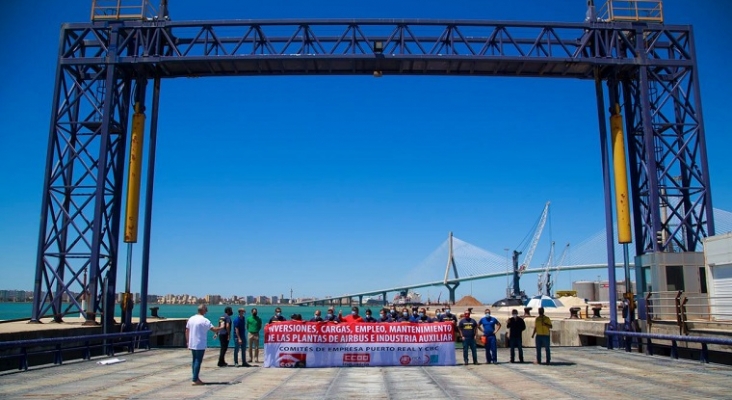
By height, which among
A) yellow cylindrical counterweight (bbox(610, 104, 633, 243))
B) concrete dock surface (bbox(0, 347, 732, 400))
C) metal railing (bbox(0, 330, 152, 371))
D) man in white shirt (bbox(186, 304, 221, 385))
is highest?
yellow cylindrical counterweight (bbox(610, 104, 633, 243))

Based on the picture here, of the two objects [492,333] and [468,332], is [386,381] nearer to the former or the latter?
[468,332]

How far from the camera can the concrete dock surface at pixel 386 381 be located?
484 inches

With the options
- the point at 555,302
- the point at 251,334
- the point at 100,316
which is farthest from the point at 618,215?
the point at 555,302

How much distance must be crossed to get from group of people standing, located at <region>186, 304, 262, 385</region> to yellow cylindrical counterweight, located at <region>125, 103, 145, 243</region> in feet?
25.7

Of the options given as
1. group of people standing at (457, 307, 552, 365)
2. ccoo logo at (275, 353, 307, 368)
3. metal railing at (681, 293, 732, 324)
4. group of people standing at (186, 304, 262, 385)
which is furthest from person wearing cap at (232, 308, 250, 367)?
metal railing at (681, 293, 732, 324)

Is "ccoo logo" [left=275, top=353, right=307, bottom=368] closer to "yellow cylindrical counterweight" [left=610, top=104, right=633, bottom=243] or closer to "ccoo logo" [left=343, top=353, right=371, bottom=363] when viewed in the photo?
"ccoo logo" [left=343, top=353, right=371, bottom=363]

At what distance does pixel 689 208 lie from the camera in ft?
81.8

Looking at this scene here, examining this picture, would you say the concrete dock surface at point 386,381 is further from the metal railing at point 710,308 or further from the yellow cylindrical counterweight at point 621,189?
the yellow cylindrical counterweight at point 621,189

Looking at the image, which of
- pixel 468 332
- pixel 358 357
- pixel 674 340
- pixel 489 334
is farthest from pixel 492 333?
pixel 674 340

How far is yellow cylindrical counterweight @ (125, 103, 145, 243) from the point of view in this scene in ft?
82.2

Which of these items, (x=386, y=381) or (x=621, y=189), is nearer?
(x=386, y=381)

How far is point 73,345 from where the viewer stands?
22.2 m

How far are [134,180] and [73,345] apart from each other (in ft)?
22.1

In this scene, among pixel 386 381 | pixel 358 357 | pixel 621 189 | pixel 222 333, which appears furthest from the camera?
pixel 621 189
